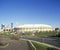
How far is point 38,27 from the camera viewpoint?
19988 cm
